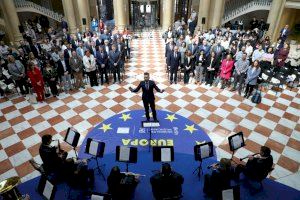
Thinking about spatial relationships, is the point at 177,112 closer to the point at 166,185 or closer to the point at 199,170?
the point at 199,170

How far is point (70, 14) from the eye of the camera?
16.2m

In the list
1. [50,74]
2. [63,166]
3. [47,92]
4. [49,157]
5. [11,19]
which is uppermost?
[11,19]

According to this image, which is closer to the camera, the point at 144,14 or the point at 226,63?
the point at 226,63

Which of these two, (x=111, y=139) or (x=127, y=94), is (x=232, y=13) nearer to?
(x=127, y=94)

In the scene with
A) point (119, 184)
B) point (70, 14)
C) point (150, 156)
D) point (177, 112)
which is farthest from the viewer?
point (70, 14)

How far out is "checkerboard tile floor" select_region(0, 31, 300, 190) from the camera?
629 cm

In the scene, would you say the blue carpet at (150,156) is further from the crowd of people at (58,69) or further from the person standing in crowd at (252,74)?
the person standing in crowd at (252,74)

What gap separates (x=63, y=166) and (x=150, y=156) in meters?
2.11

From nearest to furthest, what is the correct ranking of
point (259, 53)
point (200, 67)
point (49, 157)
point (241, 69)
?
1. point (49, 157)
2. point (241, 69)
3. point (200, 67)
4. point (259, 53)

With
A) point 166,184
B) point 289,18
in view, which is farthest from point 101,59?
point 289,18

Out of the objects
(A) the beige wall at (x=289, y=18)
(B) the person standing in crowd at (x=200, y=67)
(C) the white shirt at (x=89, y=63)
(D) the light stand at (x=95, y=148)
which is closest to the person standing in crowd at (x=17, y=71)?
(C) the white shirt at (x=89, y=63)

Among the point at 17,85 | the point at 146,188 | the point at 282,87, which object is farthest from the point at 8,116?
the point at 282,87

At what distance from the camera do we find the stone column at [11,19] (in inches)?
551

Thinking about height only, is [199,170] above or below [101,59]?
below
